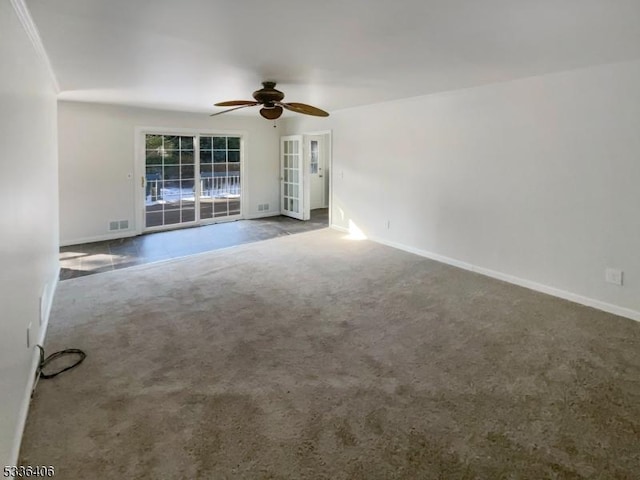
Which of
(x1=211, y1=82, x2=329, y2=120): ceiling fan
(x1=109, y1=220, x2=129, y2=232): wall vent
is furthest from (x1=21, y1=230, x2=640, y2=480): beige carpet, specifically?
(x1=109, y1=220, x2=129, y2=232): wall vent

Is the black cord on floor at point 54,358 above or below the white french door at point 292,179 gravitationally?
below

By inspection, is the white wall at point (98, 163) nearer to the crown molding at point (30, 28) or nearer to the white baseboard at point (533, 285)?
the crown molding at point (30, 28)

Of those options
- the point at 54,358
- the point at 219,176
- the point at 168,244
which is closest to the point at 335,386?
the point at 54,358

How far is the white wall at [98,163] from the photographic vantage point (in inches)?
225

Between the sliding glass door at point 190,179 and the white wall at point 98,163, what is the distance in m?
0.33

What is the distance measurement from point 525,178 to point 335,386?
3.11 metres

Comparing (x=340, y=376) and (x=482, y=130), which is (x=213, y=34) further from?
(x=482, y=130)

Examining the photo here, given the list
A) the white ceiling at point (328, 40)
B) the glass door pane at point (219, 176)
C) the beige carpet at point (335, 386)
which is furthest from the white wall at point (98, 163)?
the beige carpet at point (335, 386)

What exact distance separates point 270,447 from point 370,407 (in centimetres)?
61

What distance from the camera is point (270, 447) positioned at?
1834 millimetres

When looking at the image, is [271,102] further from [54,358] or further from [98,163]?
[98,163]

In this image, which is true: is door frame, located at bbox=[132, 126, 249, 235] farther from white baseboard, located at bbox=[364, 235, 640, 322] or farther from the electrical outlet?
the electrical outlet

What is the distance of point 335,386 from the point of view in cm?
233

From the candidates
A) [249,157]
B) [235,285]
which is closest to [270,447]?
[235,285]
